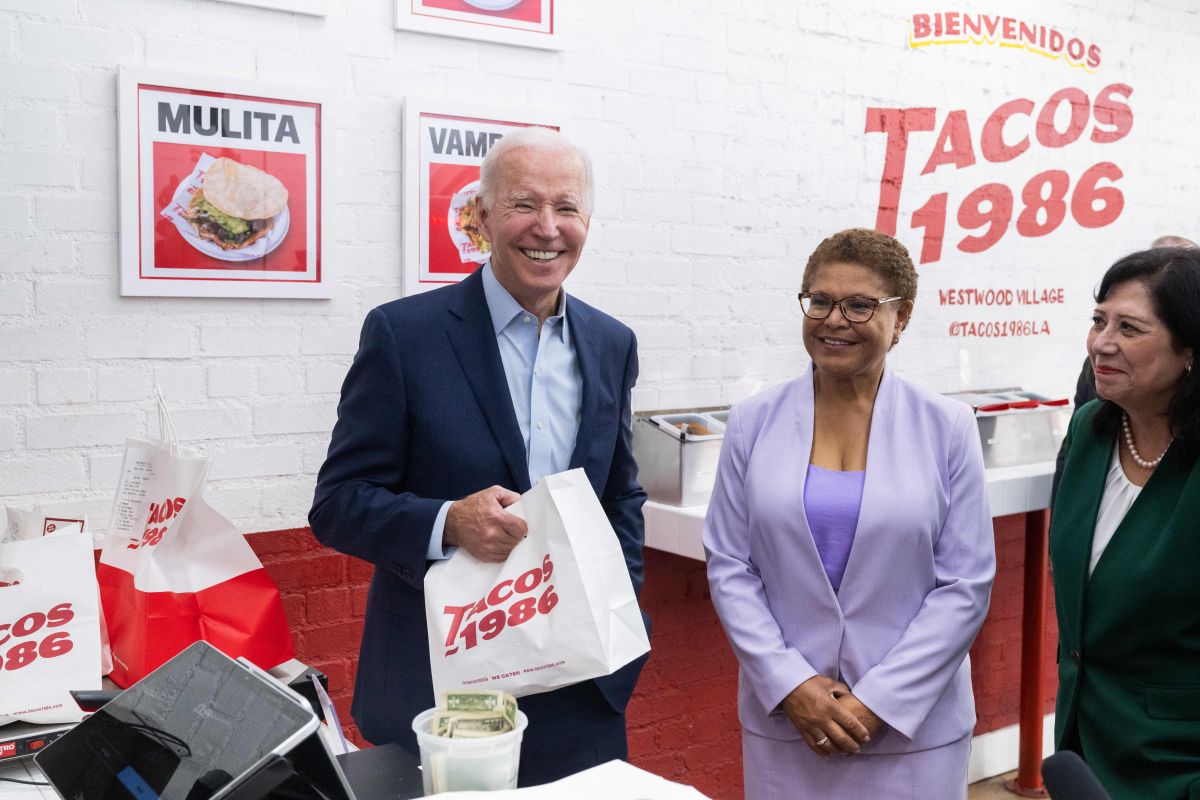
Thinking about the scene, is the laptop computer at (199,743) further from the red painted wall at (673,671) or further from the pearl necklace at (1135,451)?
the pearl necklace at (1135,451)

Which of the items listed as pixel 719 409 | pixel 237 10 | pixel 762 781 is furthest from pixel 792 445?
pixel 237 10

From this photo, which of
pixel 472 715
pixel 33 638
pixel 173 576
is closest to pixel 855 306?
pixel 472 715

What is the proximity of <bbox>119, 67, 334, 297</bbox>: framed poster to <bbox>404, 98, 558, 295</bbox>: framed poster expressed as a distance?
213mm

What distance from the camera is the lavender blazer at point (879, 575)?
1973mm

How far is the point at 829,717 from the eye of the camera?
195 cm

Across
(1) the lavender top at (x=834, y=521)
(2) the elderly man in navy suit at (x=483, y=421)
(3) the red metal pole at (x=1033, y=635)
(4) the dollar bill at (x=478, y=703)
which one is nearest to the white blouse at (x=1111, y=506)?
(1) the lavender top at (x=834, y=521)

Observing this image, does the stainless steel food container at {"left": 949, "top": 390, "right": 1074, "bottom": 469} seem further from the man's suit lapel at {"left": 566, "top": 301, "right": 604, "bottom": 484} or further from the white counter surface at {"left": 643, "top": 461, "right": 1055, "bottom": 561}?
the man's suit lapel at {"left": 566, "top": 301, "right": 604, "bottom": 484}

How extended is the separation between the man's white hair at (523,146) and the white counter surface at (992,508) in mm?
1127

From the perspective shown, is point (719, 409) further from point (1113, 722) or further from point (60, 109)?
point (60, 109)

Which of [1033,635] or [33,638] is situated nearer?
[33,638]

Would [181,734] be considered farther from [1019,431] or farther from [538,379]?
[1019,431]

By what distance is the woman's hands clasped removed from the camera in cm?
194

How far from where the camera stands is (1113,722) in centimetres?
187

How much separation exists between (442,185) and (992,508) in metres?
1.83
